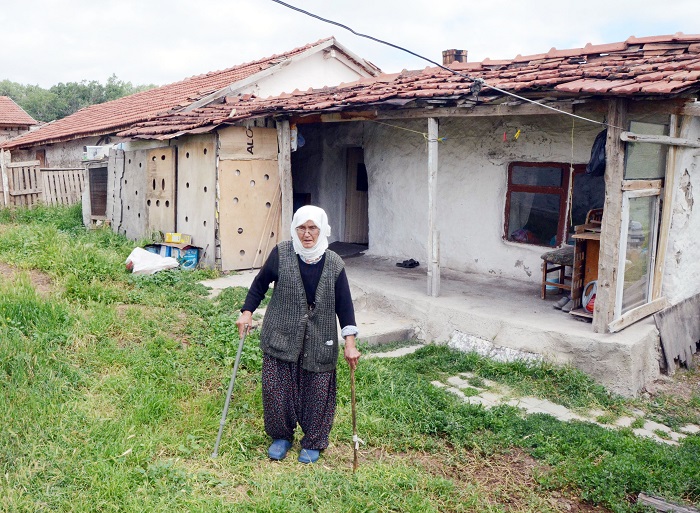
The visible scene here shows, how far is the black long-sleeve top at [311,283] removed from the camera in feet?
14.1

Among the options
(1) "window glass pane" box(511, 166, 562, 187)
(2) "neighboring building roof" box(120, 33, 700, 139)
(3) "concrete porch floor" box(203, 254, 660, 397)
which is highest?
(2) "neighboring building roof" box(120, 33, 700, 139)

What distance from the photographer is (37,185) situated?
48.1 ft

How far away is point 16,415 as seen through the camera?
181 inches

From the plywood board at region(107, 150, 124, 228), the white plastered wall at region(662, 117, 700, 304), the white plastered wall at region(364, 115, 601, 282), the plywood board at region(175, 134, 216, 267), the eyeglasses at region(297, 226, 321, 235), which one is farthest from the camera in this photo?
the plywood board at region(107, 150, 124, 228)

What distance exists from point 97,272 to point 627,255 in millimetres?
6394

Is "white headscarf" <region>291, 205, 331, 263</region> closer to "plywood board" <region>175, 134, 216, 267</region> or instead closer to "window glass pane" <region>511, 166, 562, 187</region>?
"window glass pane" <region>511, 166, 562, 187</region>

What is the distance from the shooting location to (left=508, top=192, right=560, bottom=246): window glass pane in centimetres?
841

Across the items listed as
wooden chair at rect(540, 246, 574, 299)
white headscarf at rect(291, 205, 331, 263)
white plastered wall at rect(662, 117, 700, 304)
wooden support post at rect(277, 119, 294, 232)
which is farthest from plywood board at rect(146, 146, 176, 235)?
white plastered wall at rect(662, 117, 700, 304)

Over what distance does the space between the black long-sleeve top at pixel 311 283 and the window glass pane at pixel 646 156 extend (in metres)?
3.44

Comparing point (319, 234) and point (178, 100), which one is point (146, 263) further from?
point (319, 234)

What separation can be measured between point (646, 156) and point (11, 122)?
1046 inches

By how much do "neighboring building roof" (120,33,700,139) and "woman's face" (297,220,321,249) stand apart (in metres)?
2.95

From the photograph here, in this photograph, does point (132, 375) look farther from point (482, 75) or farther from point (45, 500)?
point (482, 75)

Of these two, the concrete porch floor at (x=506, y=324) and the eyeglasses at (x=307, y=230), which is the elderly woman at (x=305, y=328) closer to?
the eyeglasses at (x=307, y=230)
